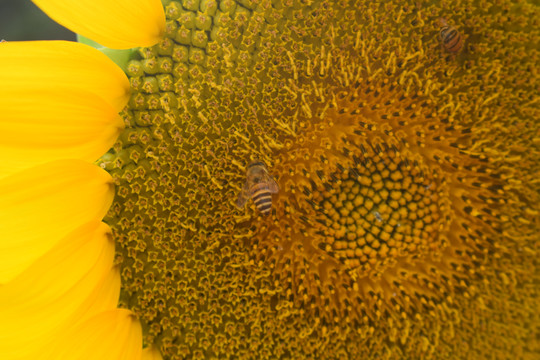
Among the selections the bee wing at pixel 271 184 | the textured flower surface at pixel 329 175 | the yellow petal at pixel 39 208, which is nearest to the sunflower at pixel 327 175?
the textured flower surface at pixel 329 175

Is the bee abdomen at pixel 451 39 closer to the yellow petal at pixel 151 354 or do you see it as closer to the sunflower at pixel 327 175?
the sunflower at pixel 327 175

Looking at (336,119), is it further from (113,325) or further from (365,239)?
(113,325)

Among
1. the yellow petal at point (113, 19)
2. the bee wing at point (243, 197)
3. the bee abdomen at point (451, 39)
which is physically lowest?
the bee wing at point (243, 197)

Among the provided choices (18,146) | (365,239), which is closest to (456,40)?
(365,239)

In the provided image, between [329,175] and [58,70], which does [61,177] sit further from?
[329,175]

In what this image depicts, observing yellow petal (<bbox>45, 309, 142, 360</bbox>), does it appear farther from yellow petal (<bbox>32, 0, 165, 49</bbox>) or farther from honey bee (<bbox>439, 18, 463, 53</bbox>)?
honey bee (<bbox>439, 18, 463, 53</bbox>)

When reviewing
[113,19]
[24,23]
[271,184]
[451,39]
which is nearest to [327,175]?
[271,184]
